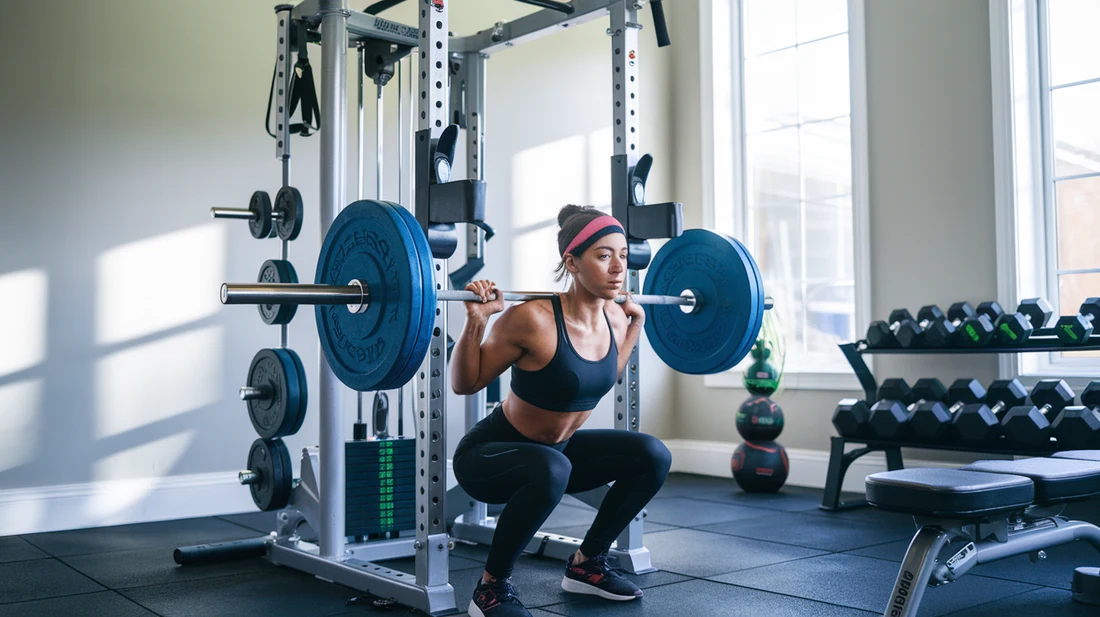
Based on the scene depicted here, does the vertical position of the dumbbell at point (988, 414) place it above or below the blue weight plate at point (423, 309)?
below

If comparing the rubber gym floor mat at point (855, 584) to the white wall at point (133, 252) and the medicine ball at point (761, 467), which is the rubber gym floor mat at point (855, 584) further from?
the white wall at point (133, 252)

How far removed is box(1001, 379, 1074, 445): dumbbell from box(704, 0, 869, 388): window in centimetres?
117

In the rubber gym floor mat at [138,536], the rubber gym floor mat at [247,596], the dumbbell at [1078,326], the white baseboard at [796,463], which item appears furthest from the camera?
the white baseboard at [796,463]

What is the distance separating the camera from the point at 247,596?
9.07 feet

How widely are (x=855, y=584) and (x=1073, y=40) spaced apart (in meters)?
2.75

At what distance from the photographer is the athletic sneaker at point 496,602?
2.37 meters

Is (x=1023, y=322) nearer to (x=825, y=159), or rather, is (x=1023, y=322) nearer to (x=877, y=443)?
(x=877, y=443)

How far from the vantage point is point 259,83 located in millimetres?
4387

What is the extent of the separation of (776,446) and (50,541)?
3.15 m

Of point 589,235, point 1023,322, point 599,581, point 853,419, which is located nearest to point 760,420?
point 853,419

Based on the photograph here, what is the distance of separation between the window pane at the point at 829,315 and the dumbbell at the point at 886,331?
2.43 ft

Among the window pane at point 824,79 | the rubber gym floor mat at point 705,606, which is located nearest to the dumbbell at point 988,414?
the rubber gym floor mat at point 705,606

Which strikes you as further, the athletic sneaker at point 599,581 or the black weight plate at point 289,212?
the black weight plate at point 289,212

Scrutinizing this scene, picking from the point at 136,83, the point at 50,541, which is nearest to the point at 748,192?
the point at 136,83
